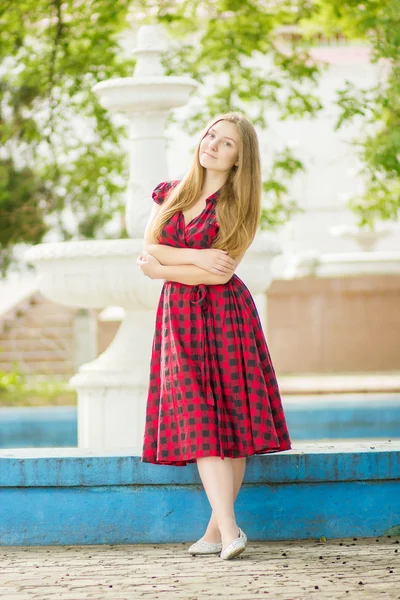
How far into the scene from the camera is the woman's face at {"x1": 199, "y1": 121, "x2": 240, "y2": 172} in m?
3.88

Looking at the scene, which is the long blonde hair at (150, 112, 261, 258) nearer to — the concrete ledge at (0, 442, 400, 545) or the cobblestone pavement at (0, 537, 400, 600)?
the concrete ledge at (0, 442, 400, 545)

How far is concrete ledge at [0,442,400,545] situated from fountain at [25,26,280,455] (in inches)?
52.6

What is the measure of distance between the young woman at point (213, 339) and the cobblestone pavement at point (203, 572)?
0.49 ft

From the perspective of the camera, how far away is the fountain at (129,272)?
5.23 metres

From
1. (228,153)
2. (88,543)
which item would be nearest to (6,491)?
(88,543)

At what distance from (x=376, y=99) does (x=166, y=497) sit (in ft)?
11.7

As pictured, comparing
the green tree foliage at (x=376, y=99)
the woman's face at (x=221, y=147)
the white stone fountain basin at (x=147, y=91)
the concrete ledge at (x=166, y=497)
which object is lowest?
the concrete ledge at (x=166, y=497)

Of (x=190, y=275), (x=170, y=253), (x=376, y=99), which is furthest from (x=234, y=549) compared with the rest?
(x=376, y=99)

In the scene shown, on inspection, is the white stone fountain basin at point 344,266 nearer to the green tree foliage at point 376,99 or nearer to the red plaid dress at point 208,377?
the green tree foliage at point 376,99

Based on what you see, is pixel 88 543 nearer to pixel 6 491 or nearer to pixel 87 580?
pixel 6 491

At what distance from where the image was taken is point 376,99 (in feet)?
22.2

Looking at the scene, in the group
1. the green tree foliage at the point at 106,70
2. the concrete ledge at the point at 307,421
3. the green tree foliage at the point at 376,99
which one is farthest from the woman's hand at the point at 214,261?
the green tree foliage at the point at 106,70

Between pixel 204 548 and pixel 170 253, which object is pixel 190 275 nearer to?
pixel 170 253

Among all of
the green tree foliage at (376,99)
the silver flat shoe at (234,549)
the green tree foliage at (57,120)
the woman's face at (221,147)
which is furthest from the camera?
the green tree foliage at (57,120)
